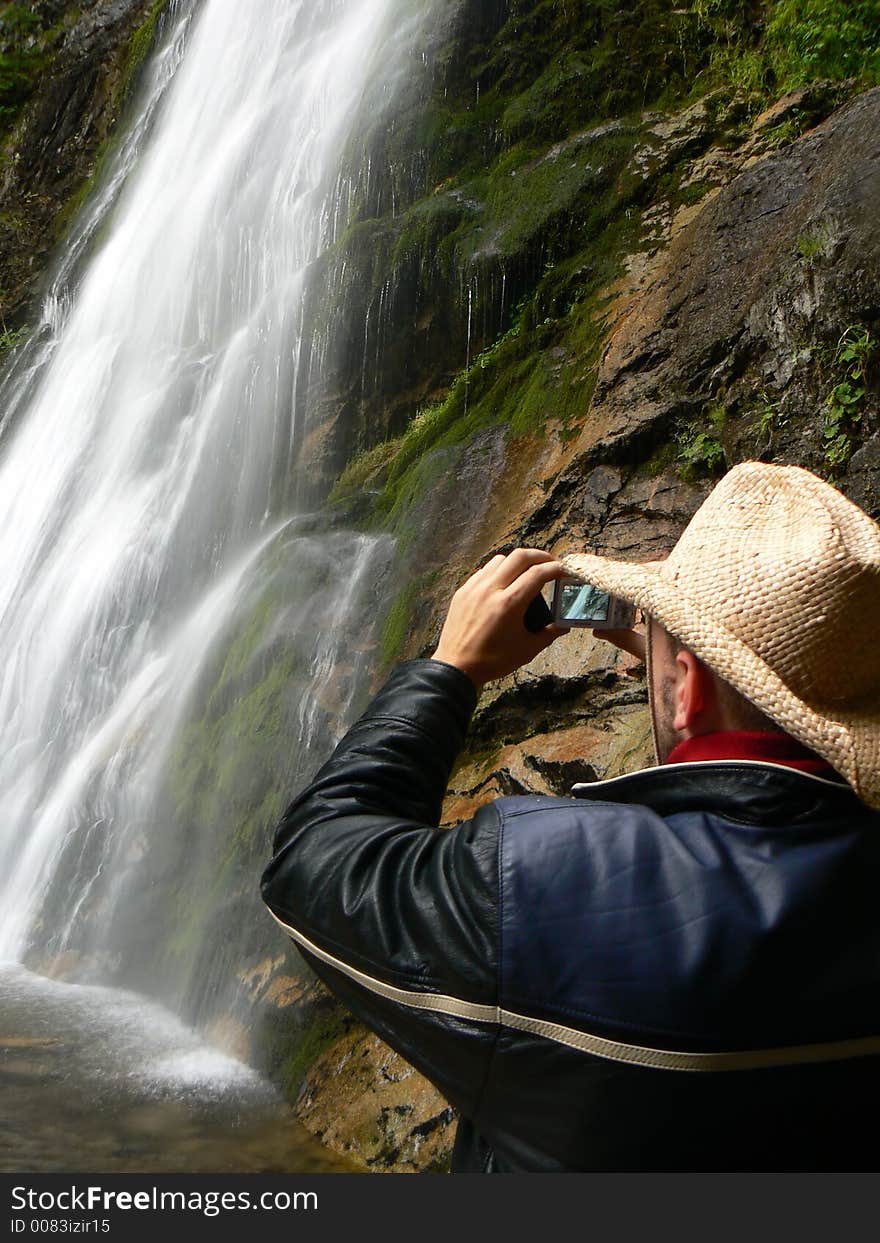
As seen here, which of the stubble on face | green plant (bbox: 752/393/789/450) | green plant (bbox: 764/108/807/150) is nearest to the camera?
the stubble on face

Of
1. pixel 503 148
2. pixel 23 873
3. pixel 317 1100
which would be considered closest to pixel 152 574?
pixel 23 873

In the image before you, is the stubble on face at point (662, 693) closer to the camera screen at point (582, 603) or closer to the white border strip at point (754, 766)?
the white border strip at point (754, 766)

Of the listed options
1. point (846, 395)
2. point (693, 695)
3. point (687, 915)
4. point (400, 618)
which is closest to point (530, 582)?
point (693, 695)

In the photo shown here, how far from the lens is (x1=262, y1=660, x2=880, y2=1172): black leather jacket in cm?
122

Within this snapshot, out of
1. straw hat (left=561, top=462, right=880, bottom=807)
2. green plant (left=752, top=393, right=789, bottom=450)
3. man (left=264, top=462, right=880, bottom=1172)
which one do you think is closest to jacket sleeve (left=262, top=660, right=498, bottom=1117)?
man (left=264, top=462, right=880, bottom=1172)

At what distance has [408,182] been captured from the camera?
9547 mm

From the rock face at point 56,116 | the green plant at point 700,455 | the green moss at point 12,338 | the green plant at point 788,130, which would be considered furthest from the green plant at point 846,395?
the rock face at point 56,116

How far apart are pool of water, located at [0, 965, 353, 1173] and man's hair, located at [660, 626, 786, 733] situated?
2973 mm

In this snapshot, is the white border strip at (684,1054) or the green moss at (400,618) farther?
the green moss at (400,618)

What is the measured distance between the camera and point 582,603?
187 centimetres

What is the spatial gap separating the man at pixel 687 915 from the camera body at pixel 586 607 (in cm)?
36

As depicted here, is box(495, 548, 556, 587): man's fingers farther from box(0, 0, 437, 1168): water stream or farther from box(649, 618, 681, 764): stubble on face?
box(0, 0, 437, 1168): water stream

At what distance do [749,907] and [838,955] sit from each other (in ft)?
0.39

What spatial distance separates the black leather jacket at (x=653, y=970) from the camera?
1.22 meters
